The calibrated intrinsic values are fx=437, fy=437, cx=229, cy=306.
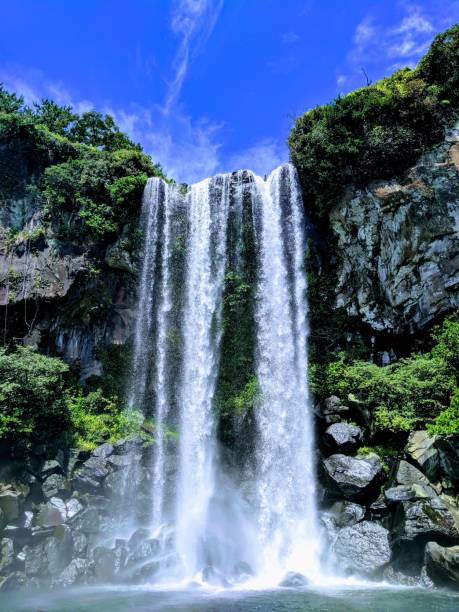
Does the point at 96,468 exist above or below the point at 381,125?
below

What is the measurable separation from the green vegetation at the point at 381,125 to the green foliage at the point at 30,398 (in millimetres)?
13492

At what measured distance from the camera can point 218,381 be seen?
62.4 feet

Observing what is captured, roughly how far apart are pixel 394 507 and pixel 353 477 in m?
1.62

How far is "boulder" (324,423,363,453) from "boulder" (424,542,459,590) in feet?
14.0

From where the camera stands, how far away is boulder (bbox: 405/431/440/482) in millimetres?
12453

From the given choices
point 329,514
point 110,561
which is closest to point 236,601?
point 110,561

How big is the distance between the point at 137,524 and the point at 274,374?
297 inches

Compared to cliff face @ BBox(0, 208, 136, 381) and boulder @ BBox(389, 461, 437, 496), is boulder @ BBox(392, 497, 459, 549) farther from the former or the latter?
cliff face @ BBox(0, 208, 136, 381)

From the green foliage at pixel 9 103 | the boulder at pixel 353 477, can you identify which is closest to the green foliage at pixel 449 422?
the boulder at pixel 353 477

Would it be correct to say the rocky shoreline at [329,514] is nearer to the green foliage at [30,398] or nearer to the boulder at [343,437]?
the boulder at [343,437]

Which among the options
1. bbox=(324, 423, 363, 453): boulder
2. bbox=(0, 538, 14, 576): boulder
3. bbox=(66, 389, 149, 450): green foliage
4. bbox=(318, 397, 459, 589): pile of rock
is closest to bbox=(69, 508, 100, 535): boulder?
bbox=(0, 538, 14, 576): boulder

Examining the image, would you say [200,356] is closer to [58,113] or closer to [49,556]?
[49,556]

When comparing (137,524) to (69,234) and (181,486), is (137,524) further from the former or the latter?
(69,234)

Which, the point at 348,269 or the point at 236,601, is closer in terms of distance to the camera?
the point at 236,601
